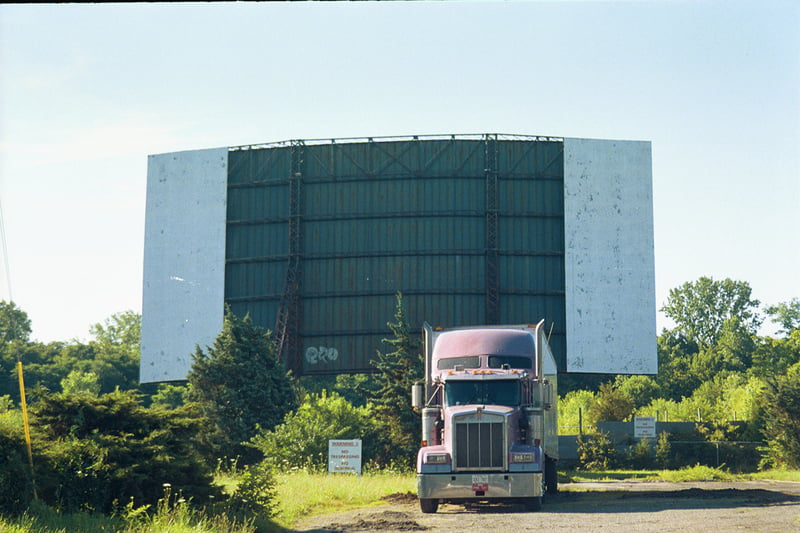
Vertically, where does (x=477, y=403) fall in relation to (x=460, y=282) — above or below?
below

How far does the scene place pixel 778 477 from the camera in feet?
146

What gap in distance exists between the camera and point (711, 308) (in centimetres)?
13938

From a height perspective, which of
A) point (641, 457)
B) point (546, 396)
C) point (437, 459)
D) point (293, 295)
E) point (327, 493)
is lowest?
point (641, 457)

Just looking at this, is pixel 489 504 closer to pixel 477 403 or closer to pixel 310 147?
pixel 477 403

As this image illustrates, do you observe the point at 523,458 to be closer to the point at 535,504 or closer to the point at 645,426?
the point at 535,504

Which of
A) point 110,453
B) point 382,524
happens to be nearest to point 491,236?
point 382,524

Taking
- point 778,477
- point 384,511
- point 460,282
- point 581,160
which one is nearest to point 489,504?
point 384,511

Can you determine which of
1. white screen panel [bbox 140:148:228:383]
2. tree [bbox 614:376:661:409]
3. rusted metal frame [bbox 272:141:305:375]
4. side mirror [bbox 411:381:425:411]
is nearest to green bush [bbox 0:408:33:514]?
side mirror [bbox 411:381:425:411]

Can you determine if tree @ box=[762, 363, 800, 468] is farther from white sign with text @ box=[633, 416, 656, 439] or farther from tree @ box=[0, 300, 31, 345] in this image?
tree @ box=[0, 300, 31, 345]

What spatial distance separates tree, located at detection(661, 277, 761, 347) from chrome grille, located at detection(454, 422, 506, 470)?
119 m

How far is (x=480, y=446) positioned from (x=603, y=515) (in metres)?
3.50

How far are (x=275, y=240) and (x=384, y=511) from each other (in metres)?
40.5

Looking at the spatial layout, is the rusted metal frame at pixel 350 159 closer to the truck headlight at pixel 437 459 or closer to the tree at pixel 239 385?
the tree at pixel 239 385

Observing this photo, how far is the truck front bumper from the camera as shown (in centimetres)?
2469
